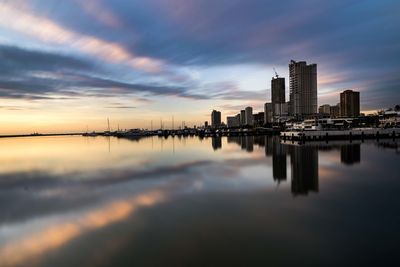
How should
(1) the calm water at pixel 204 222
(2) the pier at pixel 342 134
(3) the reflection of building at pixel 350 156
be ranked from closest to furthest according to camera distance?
(1) the calm water at pixel 204 222 < (3) the reflection of building at pixel 350 156 < (2) the pier at pixel 342 134

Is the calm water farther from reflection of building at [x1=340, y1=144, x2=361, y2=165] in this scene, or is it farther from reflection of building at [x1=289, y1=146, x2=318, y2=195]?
reflection of building at [x1=340, y1=144, x2=361, y2=165]

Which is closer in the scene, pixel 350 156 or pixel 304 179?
pixel 304 179

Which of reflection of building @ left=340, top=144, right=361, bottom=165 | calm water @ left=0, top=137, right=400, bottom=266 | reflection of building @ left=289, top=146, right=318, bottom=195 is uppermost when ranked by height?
calm water @ left=0, top=137, right=400, bottom=266

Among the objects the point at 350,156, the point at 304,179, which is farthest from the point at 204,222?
the point at 350,156

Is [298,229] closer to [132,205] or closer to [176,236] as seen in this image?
[176,236]

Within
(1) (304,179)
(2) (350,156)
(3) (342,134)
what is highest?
(3) (342,134)

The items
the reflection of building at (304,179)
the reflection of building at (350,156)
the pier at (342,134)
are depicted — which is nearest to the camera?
the reflection of building at (304,179)

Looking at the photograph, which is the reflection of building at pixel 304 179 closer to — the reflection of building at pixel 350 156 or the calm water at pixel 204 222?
the calm water at pixel 204 222

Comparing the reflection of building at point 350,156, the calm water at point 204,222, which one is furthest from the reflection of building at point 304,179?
the reflection of building at point 350,156

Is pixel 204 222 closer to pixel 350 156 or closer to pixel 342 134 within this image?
pixel 350 156

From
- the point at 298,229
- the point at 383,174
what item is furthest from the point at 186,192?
the point at 383,174

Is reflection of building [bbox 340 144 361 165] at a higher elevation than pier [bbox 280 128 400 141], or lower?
lower

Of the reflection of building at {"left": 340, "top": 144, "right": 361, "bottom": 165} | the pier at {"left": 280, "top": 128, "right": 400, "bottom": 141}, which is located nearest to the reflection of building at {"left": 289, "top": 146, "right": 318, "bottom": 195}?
the reflection of building at {"left": 340, "top": 144, "right": 361, "bottom": 165}

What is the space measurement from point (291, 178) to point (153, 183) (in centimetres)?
1164
